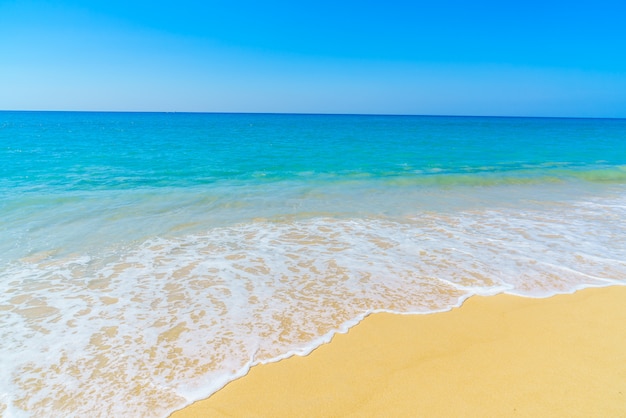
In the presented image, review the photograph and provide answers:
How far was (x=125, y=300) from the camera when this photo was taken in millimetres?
5336

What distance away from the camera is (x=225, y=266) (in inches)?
262

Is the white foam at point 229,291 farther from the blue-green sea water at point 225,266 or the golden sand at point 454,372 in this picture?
the golden sand at point 454,372

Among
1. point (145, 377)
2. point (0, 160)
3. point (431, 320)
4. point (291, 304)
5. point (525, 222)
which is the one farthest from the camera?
point (0, 160)

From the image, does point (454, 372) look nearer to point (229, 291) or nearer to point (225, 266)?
point (229, 291)

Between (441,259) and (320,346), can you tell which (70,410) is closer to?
(320,346)

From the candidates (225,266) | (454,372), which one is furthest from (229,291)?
(454,372)

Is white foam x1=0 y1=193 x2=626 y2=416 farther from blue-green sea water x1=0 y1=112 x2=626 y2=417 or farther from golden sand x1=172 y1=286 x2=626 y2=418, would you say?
golden sand x1=172 y1=286 x2=626 y2=418

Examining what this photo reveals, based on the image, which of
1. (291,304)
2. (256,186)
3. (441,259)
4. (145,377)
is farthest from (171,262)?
(256,186)

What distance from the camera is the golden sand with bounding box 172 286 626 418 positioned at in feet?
11.0

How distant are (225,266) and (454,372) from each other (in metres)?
4.24

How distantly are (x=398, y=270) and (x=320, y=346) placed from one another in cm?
264

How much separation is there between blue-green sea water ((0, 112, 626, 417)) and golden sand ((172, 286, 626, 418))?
1.07 ft

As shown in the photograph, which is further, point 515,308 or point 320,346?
point 515,308

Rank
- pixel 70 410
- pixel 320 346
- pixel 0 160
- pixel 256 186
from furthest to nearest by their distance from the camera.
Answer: pixel 0 160
pixel 256 186
pixel 320 346
pixel 70 410
